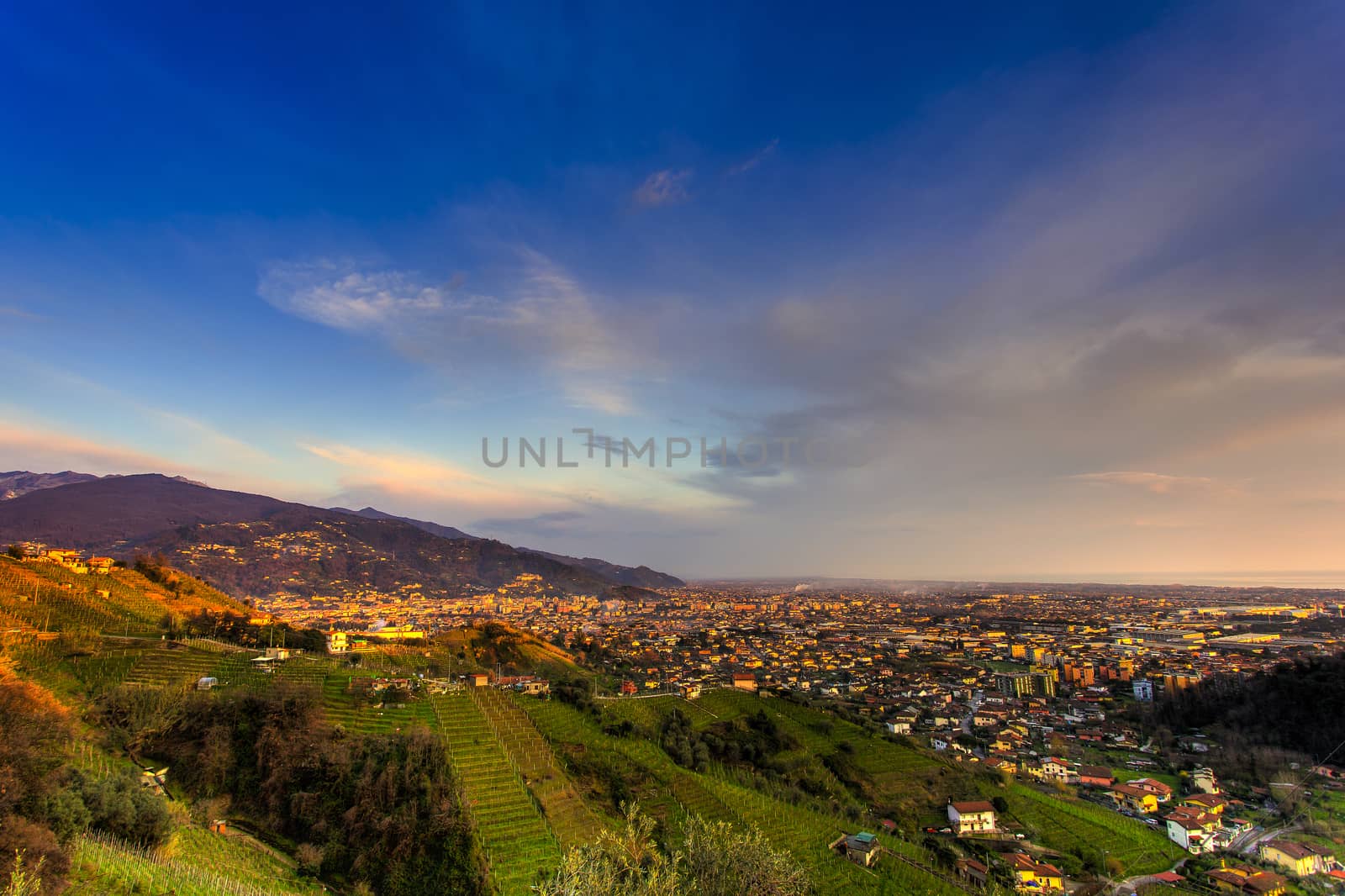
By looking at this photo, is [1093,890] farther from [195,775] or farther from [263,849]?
[195,775]

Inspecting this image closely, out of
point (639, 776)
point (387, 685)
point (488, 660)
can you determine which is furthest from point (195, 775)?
point (488, 660)

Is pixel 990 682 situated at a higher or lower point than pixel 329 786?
lower

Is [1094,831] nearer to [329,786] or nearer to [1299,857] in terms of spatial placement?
[1299,857]

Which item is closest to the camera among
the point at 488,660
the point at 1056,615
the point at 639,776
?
the point at 639,776

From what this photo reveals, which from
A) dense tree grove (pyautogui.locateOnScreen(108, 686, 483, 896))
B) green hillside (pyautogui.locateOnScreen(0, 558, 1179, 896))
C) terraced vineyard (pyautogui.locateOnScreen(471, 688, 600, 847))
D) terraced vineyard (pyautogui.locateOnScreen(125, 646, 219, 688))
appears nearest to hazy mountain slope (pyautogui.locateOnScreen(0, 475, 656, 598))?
terraced vineyard (pyautogui.locateOnScreen(125, 646, 219, 688))

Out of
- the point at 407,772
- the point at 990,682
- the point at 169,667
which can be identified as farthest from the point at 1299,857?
the point at 169,667
